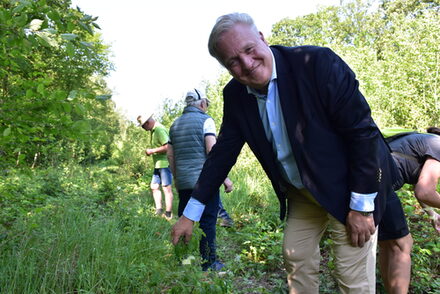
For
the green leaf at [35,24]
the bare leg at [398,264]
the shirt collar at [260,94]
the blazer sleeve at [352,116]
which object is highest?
the green leaf at [35,24]

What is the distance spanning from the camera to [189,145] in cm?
443

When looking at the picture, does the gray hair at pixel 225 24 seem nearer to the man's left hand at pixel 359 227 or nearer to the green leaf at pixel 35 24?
the green leaf at pixel 35 24

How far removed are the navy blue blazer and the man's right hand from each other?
63 centimetres

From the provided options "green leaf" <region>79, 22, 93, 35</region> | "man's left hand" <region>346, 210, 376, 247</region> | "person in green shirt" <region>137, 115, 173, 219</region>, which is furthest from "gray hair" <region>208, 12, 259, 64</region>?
"person in green shirt" <region>137, 115, 173, 219</region>

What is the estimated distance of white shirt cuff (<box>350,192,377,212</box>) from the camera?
1.84 m

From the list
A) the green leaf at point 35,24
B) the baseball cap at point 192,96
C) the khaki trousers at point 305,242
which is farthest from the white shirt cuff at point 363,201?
the baseball cap at point 192,96

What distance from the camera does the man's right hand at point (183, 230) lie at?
2166 millimetres

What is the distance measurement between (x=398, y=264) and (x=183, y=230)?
1674 mm

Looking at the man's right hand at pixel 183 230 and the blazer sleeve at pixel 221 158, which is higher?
the blazer sleeve at pixel 221 158

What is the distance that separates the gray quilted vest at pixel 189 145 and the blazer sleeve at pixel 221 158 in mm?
2026

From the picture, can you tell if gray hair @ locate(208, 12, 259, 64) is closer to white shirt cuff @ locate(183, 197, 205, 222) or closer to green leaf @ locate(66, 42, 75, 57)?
green leaf @ locate(66, 42, 75, 57)

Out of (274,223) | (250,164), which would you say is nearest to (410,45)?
(250,164)

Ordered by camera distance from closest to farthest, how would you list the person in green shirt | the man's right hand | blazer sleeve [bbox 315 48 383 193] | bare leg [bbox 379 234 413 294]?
blazer sleeve [bbox 315 48 383 193]
the man's right hand
bare leg [bbox 379 234 413 294]
the person in green shirt

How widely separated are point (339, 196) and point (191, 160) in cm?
267
